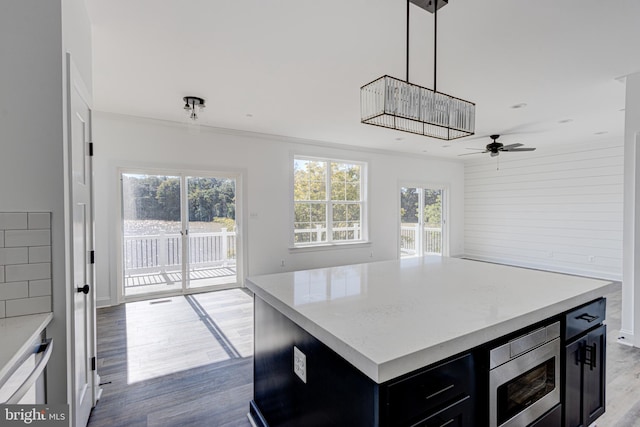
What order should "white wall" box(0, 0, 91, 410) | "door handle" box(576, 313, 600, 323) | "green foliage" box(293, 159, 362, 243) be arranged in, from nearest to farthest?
"white wall" box(0, 0, 91, 410), "door handle" box(576, 313, 600, 323), "green foliage" box(293, 159, 362, 243)

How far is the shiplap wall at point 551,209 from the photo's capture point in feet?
19.2

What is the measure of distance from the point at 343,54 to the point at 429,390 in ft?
8.50

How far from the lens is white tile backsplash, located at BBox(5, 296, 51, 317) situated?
131 cm

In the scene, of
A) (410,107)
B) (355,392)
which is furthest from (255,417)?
(410,107)

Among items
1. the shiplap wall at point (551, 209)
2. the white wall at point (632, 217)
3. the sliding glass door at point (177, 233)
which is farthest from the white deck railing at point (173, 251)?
the shiplap wall at point (551, 209)

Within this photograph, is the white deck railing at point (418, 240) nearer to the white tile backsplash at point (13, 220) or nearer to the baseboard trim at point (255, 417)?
the baseboard trim at point (255, 417)

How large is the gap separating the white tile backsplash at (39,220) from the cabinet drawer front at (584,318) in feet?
8.15

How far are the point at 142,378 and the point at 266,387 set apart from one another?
1.36m

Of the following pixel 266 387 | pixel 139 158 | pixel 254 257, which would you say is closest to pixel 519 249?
pixel 254 257

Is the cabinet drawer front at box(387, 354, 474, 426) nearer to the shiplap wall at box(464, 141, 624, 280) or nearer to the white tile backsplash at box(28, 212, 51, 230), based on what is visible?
the white tile backsplash at box(28, 212, 51, 230)

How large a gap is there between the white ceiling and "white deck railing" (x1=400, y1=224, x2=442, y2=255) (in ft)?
12.5

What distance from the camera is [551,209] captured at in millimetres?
6676

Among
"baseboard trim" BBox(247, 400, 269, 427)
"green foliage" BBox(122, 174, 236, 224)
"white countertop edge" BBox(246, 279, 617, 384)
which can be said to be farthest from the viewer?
"green foliage" BBox(122, 174, 236, 224)

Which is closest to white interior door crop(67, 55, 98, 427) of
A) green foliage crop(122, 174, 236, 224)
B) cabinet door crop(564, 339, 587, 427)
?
cabinet door crop(564, 339, 587, 427)
